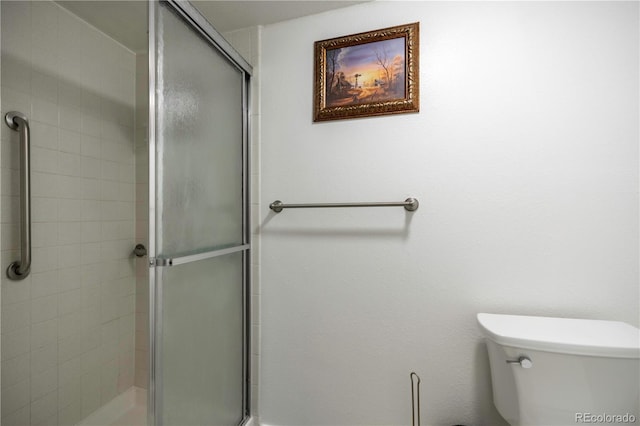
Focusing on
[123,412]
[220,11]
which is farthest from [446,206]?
[123,412]

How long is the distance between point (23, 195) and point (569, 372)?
6.35 ft

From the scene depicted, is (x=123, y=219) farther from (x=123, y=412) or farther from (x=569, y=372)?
(x=569, y=372)

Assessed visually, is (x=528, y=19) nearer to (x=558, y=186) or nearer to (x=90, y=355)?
(x=558, y=186)

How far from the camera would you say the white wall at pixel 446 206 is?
3.39 ft

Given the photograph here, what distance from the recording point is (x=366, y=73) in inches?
49.8

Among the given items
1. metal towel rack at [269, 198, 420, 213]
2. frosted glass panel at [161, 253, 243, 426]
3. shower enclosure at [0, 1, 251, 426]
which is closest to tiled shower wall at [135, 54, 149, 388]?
shower enclosure at [0, 1, 251, 426]

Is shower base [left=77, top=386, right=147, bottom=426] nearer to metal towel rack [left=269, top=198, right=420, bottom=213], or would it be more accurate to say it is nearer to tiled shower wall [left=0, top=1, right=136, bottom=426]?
tiled shower wall [left=0, top=1, right=136, bottom=426]

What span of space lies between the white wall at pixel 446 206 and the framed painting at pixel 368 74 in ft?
0.14

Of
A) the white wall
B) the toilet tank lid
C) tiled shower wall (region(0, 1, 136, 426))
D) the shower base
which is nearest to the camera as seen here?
the toilet tank lid

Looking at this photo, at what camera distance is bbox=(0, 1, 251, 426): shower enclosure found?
36.0 inches

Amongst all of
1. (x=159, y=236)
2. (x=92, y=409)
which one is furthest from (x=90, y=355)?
(x=159, y=236)

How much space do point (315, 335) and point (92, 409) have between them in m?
1.18

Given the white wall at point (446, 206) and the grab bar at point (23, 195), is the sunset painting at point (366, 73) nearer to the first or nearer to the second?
the white wall at point (446, 206)

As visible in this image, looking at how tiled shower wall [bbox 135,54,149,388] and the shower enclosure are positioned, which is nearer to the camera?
the shower enclosure
